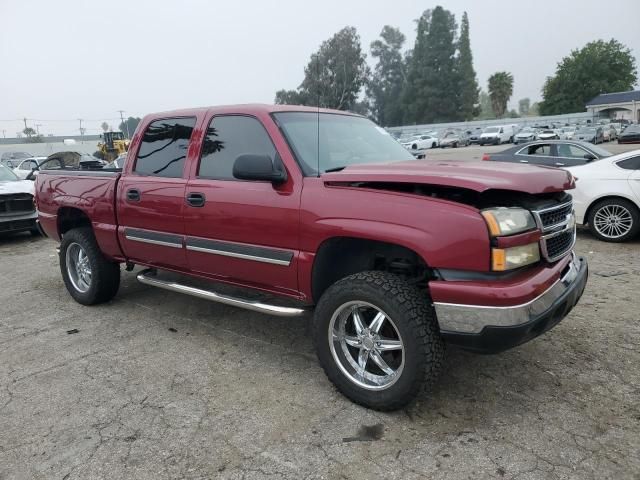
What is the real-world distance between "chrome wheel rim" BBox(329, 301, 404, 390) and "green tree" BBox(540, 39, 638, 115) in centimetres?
8074

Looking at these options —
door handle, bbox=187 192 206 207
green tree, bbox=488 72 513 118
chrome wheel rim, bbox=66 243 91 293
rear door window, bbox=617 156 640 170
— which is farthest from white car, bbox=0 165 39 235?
green tree, bbox=488 72 513 118

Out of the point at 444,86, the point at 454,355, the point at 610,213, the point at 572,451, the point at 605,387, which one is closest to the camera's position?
the point at 572,451

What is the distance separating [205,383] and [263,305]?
68 cm

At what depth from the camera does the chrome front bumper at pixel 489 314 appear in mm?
2555

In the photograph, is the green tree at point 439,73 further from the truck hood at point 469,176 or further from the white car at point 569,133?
the truck hood at point 469,176

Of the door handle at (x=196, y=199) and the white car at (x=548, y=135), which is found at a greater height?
the white car at (x=548, y=135)

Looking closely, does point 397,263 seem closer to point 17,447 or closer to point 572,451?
point 572,451

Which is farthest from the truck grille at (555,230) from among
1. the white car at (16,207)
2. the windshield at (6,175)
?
the windshield at (6,175)

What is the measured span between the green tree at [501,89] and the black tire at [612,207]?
81406 mm

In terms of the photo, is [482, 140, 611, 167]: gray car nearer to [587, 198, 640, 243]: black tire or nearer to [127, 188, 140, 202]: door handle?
[587, 198, 640, 243]: black tire

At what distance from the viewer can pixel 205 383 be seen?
3451 mm

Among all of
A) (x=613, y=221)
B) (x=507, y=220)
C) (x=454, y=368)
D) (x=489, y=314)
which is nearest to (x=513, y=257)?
(x=507, y=220)

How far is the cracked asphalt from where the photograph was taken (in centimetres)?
255

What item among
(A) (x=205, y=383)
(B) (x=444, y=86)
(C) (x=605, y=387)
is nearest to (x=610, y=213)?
(C) (x=605, y=387)
